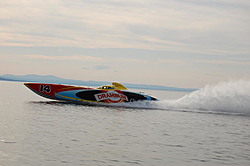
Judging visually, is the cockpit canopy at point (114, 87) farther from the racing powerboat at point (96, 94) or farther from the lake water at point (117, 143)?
the lake water at point (117, 143)

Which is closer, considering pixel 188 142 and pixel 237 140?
pixel 188 142

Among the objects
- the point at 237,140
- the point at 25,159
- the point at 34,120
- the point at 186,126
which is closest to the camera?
the point at 25,159

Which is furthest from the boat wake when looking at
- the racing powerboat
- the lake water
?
the lake water

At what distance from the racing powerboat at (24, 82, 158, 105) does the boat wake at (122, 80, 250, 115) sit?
86 centimetres

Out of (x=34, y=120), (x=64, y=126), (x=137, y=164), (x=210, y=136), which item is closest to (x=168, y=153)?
(x=137, y=164)

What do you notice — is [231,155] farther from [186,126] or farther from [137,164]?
[186,126]

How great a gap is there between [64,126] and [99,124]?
2.42 m

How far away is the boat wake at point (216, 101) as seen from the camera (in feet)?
95.0

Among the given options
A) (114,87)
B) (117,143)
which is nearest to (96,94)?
(114,87)

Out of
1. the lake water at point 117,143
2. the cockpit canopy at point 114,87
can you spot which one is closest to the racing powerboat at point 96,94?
the cockpit canopy at point 114,87

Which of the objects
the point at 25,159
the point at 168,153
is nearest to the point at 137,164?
the point at 168,153

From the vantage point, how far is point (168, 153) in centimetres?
1179

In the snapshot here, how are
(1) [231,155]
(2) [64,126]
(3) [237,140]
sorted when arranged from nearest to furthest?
(1) [231,155] → (3) [237,140] → (2) [64,126]

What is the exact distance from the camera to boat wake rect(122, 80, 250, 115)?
95.0 ft
